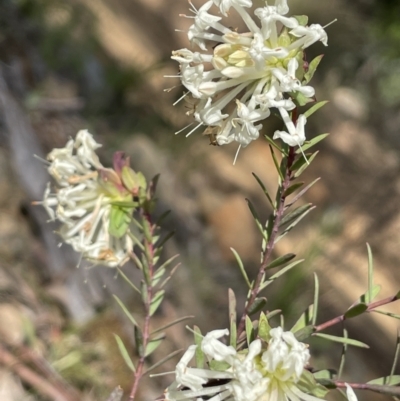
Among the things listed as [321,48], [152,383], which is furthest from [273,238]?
[321,48]

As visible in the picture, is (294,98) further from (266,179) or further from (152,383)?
(266,179)

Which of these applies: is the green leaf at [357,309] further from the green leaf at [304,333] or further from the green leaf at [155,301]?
the green leaf at [155,301]

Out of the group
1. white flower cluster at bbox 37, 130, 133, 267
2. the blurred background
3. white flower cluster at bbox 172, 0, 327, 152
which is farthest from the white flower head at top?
the blurred background

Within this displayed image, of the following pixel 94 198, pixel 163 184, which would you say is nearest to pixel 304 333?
pixel 94 198

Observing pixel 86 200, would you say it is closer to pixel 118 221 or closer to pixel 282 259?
pixel 118 221

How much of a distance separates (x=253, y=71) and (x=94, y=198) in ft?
0.86

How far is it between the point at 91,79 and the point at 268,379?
2616 mm

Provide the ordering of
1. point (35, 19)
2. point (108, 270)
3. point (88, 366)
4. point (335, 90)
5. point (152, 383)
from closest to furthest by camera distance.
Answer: point (88, 366) < point (152, 383) < point (108, 270) < point (35, 19) < point (335, 90)

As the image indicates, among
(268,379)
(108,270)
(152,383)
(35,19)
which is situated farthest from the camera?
(35,19)

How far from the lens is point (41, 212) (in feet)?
5.18

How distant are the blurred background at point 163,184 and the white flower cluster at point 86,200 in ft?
2.14

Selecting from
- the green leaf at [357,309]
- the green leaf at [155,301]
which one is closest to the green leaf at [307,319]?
the green leaf at [357,309]

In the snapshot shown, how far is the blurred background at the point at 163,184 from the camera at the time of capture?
1.45 meters

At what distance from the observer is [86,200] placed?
0.56 m
